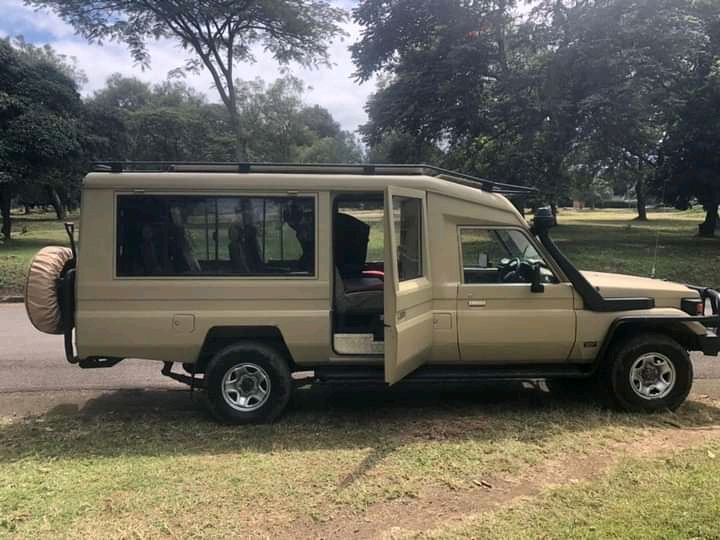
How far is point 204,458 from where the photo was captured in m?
4.80

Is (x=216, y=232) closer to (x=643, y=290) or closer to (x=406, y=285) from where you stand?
(x=406, y=285)

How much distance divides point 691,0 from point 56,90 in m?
22.2

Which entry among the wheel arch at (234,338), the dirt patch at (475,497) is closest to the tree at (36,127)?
the wheel arch at (234,338)

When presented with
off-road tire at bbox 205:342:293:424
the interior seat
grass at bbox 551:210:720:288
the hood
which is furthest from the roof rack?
grass at bbox 551:210:720:288

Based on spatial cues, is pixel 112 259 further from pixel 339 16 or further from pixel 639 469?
pixel 339 16

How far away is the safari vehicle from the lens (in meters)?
5.47

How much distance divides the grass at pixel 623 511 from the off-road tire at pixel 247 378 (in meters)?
2.37

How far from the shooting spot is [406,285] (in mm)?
5281

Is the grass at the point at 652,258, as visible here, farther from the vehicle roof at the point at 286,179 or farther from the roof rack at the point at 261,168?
the roof rack at the point at 261,168

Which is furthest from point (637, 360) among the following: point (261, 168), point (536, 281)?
point (261, 168)

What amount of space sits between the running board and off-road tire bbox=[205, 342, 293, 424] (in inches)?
14.7

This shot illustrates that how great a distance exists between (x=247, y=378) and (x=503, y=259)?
252 centimetres

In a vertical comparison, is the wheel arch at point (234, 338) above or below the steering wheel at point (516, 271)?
below

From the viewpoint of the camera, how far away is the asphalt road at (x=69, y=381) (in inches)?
258
